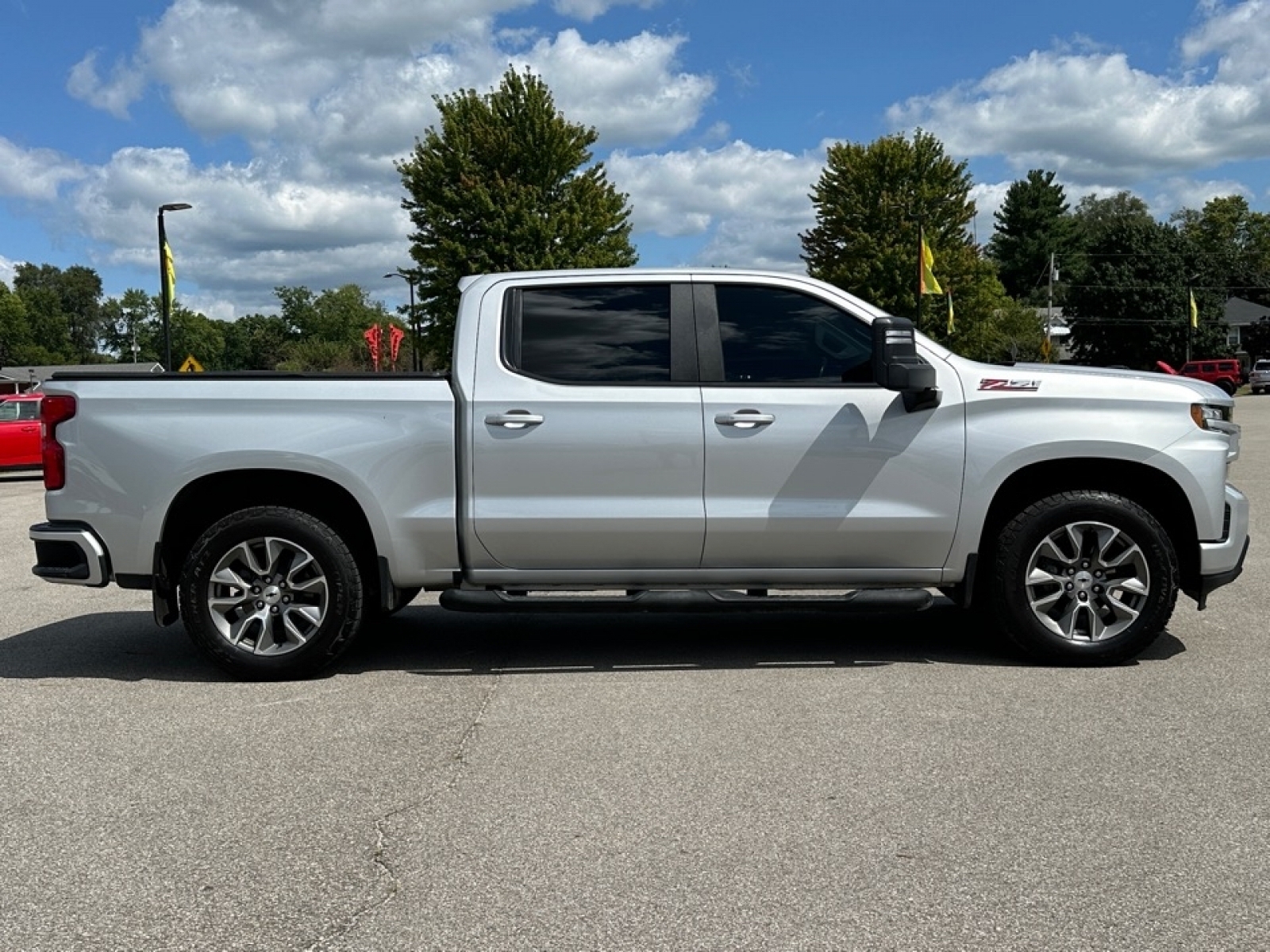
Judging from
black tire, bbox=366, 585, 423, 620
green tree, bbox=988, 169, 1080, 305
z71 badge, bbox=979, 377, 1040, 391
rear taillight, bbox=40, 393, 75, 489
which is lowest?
black tire, bbox=366, 585, 423, 620

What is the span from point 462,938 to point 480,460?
2.91 meters

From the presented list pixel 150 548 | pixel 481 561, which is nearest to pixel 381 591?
pixel 481 561

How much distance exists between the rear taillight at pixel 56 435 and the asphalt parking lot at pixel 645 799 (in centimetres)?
106

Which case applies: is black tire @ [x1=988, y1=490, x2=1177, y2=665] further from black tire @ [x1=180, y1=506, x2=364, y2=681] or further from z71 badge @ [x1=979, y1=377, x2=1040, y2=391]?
black tire @ [x1=180, y1=506, x2=364, y2=681]

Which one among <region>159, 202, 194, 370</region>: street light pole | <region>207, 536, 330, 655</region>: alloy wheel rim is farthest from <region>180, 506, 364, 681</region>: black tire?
<region>159, 202, 194, 370</region>: street light pole

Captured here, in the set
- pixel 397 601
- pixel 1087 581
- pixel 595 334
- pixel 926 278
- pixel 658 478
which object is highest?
pixel 926 278

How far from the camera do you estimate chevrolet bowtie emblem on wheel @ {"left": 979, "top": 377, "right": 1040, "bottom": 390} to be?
576 centimetres

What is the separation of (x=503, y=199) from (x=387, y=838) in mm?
37679

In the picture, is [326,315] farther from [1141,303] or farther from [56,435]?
[56,435]

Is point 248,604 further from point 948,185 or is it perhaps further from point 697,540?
point 948,185

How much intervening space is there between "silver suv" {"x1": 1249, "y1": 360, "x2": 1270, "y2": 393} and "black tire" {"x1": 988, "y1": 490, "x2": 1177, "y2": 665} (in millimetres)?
58853

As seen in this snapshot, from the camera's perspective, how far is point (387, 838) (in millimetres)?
3795

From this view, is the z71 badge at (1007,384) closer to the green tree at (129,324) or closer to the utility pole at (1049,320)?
the utility pole at (1049,320)

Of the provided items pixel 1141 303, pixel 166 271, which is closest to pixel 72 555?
pixel 166 271
